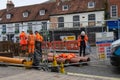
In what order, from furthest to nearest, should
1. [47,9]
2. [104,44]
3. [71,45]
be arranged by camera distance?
1. [47,9]
2. [71,45]
3. [104,44]

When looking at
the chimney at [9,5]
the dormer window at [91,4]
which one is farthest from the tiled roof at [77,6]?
the chimney at [9,5]

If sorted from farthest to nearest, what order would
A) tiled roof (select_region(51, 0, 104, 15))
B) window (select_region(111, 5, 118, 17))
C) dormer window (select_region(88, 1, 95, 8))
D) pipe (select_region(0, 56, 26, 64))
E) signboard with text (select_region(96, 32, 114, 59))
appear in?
1. dormer window (select_region(88, 1, 95, 8))
2. tiled roof (select_region(51, 0, 104, 15))
3. window (select_region(111, 5, 118, 17))
4. signboard with text (select_region(96, 32, 114, 59))
5. pipe (select_region(0, 56, 26, 64))

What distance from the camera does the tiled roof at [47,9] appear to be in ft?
164

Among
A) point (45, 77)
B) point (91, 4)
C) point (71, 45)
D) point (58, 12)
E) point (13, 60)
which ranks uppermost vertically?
point (91, 4)

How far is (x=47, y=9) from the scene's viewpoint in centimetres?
5669

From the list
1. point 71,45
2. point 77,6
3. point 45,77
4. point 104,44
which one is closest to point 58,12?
point 77,6

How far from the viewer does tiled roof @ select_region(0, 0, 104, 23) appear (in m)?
50.0

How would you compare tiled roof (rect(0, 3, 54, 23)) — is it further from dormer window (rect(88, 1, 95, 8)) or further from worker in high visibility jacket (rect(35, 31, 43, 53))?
→ worker in high visibility jacket (rect(35, 31, 43, 53))

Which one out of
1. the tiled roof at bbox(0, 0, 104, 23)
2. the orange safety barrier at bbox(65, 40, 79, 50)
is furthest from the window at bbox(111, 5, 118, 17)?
the orange safety barrier at bbox(65, 40, 79, 50)

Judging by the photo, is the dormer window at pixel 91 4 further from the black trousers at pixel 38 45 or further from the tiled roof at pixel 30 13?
the black trousers at pixel 38 45

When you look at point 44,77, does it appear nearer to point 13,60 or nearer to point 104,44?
point 13,60

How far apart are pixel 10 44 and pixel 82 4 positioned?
104 feet

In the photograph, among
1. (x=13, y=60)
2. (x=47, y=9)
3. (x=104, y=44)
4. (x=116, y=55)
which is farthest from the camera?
(x=47, y=9)

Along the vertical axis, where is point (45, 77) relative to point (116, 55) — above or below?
below
